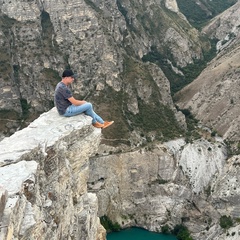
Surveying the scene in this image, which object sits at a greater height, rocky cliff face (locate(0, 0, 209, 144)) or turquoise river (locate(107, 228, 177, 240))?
rocky cliff face (locate(0, 0, 209, 144))

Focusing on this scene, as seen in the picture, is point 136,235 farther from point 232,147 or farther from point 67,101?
point 67,101

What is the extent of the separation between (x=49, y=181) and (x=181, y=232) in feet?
210

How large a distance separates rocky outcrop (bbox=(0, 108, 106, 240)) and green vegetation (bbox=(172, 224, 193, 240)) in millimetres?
55232

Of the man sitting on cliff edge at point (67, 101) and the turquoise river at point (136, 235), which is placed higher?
the man sitting on cliff edge at point (67, 101)

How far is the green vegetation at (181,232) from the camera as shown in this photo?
2958 inches

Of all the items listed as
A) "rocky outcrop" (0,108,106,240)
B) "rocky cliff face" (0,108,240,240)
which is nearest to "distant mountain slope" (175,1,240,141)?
"rocky cliff face" (0,108,240,240)

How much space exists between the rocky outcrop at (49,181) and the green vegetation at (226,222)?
55.0 meters

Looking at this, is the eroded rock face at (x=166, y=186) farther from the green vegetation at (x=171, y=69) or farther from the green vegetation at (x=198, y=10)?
the green vegetation at (x=198, y=10)

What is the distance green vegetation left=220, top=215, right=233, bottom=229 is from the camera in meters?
73.5

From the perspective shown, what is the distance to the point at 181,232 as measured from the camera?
76.5 metres

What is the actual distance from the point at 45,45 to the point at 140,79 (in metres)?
22.6

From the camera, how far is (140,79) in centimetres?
9825

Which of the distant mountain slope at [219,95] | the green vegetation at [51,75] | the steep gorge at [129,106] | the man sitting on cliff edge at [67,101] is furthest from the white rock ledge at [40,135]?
the green vegetation at [51,75]

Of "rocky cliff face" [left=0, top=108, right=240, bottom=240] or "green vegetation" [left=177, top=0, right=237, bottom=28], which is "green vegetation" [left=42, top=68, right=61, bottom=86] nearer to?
"rocky cliff face" [left=0, top=108, right=240, bottom=240]
